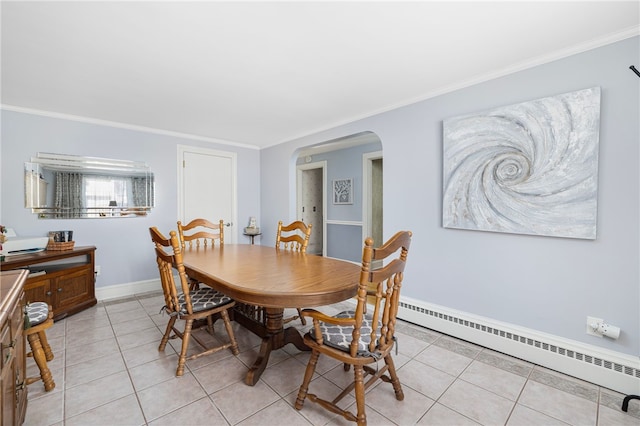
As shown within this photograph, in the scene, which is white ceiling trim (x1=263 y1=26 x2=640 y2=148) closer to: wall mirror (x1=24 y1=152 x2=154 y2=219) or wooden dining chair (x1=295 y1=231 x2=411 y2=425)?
wooden dining chair (x1=295 y1=231 x2=411 y2=425)

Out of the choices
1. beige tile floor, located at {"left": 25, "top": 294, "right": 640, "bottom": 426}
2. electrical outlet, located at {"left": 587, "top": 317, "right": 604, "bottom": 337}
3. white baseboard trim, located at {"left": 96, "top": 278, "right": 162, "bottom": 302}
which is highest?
electrical outlet, located at {"left": 587, "top": 317, "right": 604, "bottom": 337}

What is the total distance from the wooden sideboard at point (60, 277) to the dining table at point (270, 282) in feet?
4.62

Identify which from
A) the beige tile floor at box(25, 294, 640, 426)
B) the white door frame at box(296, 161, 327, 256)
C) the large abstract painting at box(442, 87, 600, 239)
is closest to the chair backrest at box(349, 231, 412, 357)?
the beige tile floor at box(25, 294, 640, 426)

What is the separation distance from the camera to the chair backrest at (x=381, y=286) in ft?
4.29

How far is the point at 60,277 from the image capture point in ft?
9.41

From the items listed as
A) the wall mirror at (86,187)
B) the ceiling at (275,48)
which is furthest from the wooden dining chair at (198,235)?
the ceiling at (275,48)

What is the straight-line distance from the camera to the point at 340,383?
1873mm

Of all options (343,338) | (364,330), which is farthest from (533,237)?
(343,338)

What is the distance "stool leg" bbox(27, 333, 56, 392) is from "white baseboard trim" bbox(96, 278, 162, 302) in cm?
193

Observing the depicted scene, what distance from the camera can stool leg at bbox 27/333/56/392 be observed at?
5.55 ft

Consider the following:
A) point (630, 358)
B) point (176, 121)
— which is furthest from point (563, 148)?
point (176, 121)

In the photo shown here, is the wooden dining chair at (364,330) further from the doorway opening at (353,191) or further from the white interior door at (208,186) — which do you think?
the doorway opening at (353,191)

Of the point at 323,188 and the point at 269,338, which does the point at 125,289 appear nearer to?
the point at 269,338

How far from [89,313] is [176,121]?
2346mm
